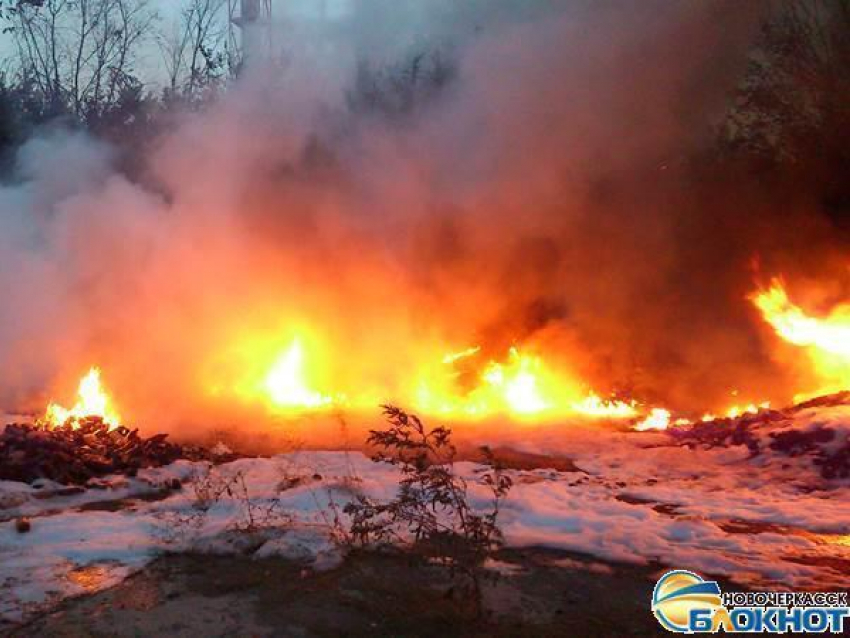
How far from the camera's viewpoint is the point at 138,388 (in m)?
8.90

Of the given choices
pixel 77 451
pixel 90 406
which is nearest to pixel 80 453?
pixel 77 451

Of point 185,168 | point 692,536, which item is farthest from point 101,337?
point 692,536

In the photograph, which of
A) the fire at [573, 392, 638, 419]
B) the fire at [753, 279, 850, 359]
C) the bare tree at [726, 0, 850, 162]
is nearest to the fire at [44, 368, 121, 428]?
the fire at [573, 392, 638, 419]

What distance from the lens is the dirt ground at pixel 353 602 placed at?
133 inches

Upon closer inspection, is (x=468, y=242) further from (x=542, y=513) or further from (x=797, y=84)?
(x=542, y=513)

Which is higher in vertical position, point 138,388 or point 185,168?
point 185,168

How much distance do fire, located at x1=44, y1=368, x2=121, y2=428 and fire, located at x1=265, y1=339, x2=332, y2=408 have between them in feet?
6.25

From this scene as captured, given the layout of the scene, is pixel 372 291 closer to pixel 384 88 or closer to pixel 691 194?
pixel 384 88

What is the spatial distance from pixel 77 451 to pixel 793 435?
646cm

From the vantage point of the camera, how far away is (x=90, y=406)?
27.3 feet

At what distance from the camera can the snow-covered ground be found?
420cm

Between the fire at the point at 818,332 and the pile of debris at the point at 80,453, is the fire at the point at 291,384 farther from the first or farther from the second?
the fire at the point at 818,332

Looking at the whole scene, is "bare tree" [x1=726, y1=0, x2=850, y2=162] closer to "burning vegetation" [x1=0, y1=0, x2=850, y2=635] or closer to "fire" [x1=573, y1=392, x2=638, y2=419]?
"burning vegetation" [x1=0, y1=0, x2=850, y2=635]

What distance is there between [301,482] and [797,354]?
773 centimetres
